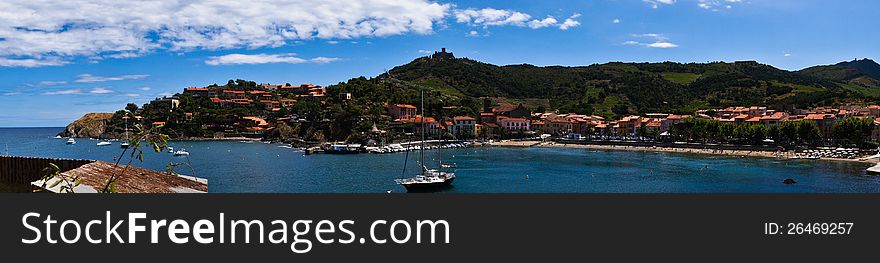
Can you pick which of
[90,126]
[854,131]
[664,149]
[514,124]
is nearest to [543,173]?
[664,149]

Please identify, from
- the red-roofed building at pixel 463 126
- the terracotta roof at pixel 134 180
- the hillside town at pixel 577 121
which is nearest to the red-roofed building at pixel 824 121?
the hillside town at pixel 577 121

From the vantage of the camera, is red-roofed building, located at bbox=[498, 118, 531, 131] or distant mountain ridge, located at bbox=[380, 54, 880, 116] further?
distant mountain ridge, located at bbox=[380, 54, 880, 116]

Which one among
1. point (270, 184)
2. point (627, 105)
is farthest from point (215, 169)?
point (627, 105)

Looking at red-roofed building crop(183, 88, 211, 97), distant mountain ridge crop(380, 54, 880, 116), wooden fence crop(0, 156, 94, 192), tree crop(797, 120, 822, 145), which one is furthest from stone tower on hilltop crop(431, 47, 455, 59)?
wooden fence crop(0, 156, 94, 192)

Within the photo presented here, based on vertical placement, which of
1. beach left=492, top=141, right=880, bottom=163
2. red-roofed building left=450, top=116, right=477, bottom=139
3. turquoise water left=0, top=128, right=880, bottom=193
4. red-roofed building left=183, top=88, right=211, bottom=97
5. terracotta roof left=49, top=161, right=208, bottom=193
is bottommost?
turquoise water left=0, top=128, right=880, bottom=193

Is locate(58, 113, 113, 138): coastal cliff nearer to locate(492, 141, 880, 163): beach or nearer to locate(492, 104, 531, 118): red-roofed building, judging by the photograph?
locate(492, 104, 531, 118): red-roofed building

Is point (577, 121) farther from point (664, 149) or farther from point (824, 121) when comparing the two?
point (824, 121)

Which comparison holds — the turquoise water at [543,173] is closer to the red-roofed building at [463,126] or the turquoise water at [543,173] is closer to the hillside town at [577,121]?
the hillside town at [577,121]
